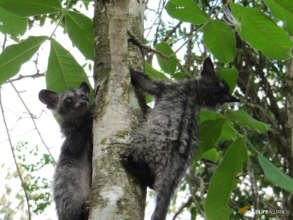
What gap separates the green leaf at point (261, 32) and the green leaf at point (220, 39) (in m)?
0.27

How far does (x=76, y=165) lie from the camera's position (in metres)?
3.88

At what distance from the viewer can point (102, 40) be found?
338 centimetres

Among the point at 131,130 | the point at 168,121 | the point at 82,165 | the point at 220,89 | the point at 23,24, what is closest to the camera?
the point at 131,130

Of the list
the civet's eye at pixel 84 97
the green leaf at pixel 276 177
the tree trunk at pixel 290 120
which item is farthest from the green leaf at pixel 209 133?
the civet's eye at pixel 84 97

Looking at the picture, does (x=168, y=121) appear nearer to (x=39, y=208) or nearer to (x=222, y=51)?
(x=222, y=51)

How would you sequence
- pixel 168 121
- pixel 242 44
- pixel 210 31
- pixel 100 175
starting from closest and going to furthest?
pixel 100 175 → pixel 210 31 → pixel 168 121 → pixel 242 44

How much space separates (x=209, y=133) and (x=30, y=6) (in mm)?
1944

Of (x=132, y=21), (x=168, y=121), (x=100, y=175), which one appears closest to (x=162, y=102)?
(x=168, y=121)

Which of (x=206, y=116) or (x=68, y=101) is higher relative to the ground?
(x=68, y=101)

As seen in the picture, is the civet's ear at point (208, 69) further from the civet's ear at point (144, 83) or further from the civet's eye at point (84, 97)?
the civet's eye at point (84, 97)

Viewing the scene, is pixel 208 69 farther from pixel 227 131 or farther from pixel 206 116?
pixel 227 131

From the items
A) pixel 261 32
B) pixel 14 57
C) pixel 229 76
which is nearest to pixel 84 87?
pixel 14 57

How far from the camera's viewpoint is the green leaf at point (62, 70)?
344 cm

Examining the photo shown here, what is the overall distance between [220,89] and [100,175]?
2224 millimetres
